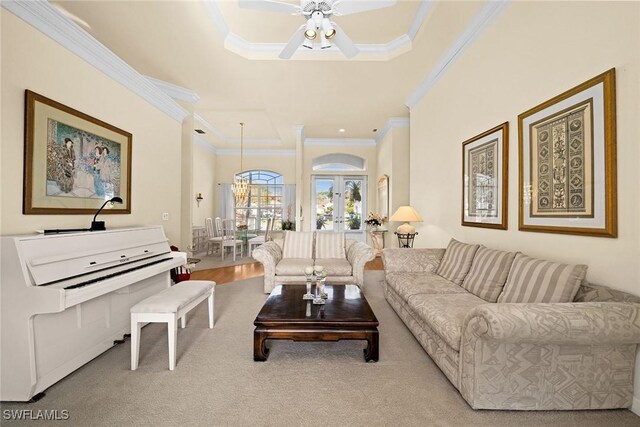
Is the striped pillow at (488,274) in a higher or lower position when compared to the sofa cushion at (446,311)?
higher

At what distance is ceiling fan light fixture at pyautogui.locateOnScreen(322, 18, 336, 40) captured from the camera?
240cm

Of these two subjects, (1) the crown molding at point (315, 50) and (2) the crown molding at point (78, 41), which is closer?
(2) the crown molding at point (78, 41)

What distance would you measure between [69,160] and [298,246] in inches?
119

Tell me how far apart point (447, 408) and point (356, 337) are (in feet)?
2.39

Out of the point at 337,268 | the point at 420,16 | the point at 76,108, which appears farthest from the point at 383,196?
the point at 76,108

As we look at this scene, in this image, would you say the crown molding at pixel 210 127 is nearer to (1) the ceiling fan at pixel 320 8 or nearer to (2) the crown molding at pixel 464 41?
(1) the ceiling fan at pixel 320 8

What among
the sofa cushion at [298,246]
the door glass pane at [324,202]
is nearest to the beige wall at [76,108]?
the sofa cushion at [298,246]

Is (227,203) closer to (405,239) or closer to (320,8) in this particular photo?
(405,239)

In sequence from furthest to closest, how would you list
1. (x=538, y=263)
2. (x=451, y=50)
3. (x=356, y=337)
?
(x=451, y=50) → (x=356, y=337) → (x=538, y=263)

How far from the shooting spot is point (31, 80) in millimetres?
2238

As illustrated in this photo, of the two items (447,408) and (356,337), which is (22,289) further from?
(447,408)

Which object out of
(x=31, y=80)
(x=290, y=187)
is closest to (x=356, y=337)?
(x=31, y=80)

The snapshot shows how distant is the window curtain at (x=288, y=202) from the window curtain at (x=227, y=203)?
1.61 metres

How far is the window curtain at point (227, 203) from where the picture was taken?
888 cm
